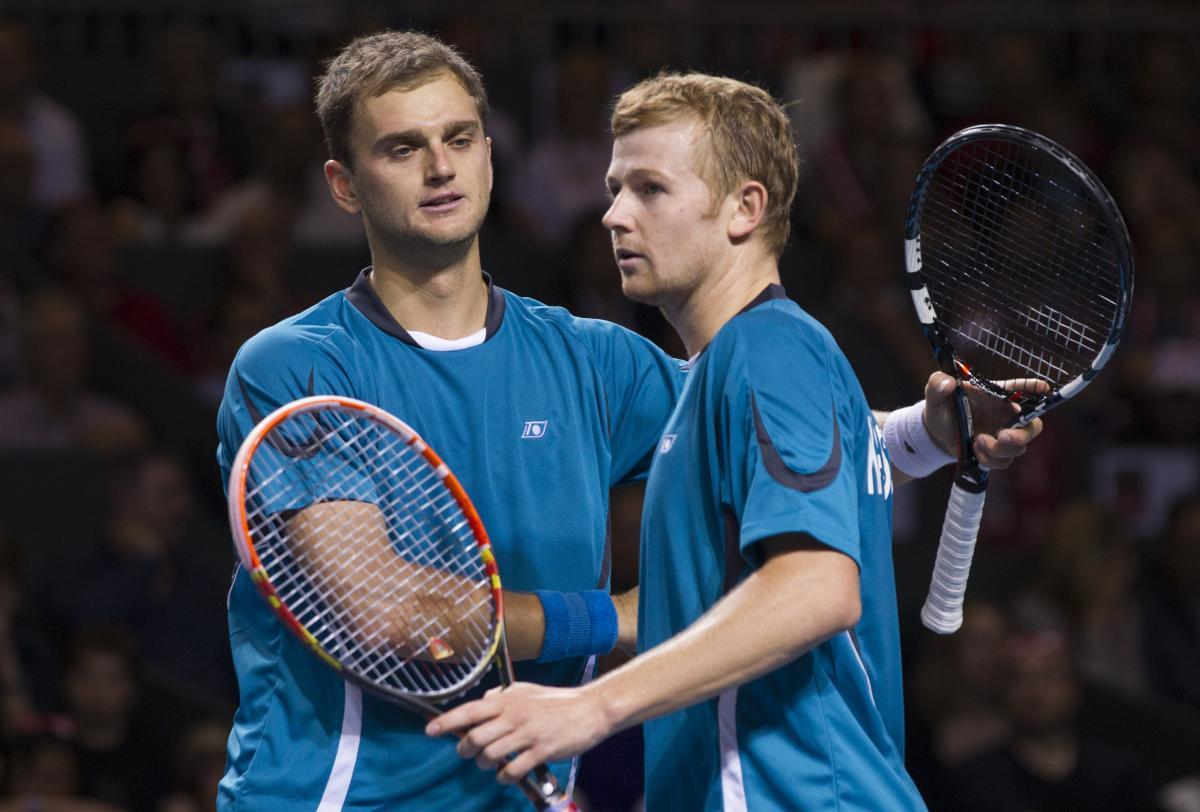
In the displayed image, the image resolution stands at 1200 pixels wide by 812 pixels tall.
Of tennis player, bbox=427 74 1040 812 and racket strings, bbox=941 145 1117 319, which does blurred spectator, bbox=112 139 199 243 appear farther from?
tennis player, bbox=427 74 1040 812

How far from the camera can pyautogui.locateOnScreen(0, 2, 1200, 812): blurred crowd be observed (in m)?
6.45

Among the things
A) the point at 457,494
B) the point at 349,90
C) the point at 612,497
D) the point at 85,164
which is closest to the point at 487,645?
the point at 457,494

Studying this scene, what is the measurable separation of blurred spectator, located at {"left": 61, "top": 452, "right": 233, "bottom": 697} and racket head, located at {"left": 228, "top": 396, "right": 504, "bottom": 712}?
12.3 ft

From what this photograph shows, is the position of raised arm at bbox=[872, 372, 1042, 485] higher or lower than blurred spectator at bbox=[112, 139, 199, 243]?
higher

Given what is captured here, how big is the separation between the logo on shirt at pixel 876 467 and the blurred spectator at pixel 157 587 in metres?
4.16

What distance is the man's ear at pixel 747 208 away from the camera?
287 centimetres

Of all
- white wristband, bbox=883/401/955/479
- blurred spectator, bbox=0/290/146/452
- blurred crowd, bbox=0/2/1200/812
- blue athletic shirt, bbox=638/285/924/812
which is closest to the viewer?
blue athletic shirt, bbox=638/285/924/812

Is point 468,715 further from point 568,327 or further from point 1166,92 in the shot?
point 1166,92

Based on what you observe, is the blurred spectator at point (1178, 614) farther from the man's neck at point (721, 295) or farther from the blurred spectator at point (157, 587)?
the man's neck at point (721, 295)

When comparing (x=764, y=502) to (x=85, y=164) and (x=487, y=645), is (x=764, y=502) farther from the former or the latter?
(x=85, y=164)

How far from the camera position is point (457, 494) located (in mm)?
2820

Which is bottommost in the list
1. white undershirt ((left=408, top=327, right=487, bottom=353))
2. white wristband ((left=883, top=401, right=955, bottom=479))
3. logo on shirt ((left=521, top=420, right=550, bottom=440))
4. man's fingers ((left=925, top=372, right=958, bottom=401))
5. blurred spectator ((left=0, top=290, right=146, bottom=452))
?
blurred spectator ((left=0, top=290, right=146, bottom=452))

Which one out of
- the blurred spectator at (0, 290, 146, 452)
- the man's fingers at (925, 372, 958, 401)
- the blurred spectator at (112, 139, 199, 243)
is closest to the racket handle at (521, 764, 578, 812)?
the man's fingers at (925, 372, 958, 401)

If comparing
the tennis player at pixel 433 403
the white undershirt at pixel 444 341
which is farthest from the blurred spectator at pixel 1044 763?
the white undershirt at pixel 444 341
